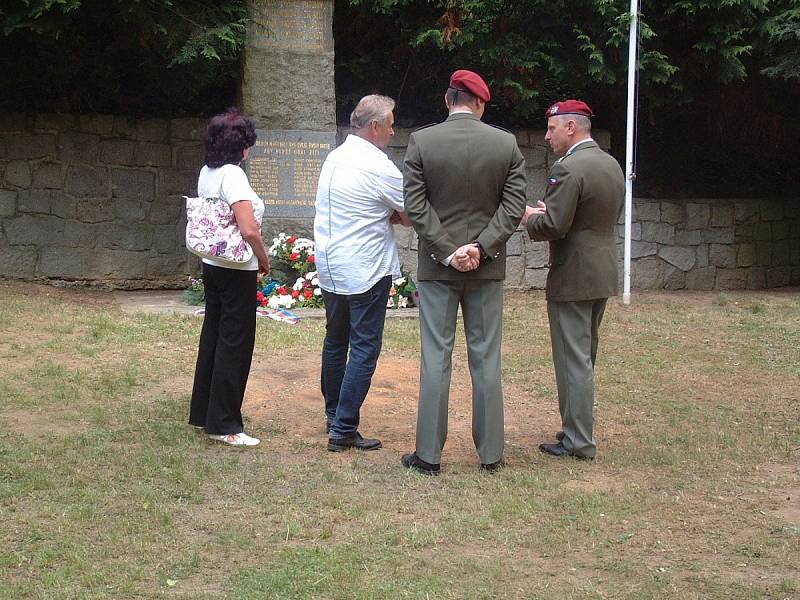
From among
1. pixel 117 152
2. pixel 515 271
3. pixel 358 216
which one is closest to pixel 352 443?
pixel 358 216

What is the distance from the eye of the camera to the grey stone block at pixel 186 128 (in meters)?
10.8

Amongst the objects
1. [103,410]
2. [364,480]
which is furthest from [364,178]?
[103,410]

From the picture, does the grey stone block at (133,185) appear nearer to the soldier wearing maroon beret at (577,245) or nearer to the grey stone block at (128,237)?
the grey stone block at (128,237)

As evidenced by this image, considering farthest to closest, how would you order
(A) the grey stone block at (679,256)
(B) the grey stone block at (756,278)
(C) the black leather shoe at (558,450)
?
(B) the grey stone block at (756,278) < (A) the grey stone block at (679,256) < (C) the black leather shoe at (558,450)

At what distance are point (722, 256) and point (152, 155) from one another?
6427mm

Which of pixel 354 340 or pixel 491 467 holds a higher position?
pixel 354 340

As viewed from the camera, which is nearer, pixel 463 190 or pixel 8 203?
pixel 463 190

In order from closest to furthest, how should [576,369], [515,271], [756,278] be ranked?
[576,369] < [515,271] < [756,278]

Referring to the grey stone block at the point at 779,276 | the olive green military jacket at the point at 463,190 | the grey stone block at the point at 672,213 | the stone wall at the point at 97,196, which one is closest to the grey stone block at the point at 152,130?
the stone wall at the point at 97,196

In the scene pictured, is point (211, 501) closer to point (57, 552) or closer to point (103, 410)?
point (57, 552)

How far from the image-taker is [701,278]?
1165 cm

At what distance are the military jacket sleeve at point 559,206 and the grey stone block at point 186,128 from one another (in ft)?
22.0

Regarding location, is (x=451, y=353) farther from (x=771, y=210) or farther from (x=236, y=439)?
(x=771, y=210)

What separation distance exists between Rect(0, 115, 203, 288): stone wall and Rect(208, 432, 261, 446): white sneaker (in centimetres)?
597
